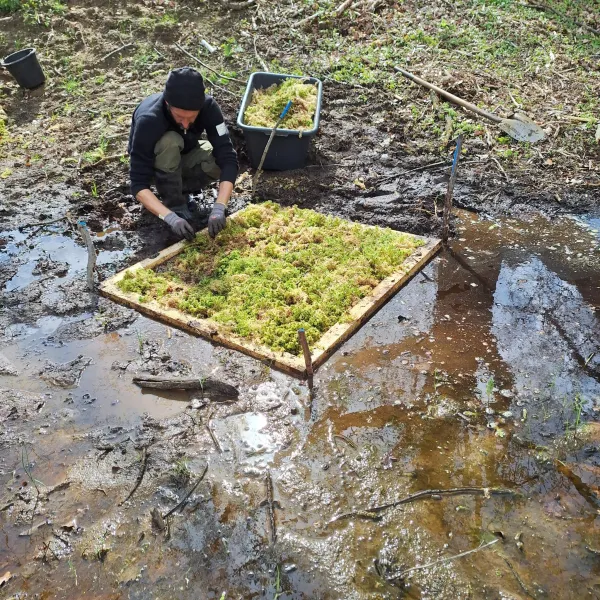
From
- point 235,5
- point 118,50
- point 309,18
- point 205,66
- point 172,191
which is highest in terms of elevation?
point 235,5

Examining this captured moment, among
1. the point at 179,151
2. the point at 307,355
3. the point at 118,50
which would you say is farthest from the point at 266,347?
the point at 118,50

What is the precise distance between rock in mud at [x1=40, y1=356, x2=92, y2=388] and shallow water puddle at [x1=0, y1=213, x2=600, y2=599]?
0.06 metres

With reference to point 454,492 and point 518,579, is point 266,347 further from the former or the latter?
point 518,579

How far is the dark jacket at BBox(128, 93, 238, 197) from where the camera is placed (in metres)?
4.20

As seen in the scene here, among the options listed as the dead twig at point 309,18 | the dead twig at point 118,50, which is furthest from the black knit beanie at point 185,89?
the dead twig at point 309,18

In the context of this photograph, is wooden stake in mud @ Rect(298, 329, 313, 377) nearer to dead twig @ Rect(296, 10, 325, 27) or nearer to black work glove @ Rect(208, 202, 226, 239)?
black work glove @ Rect(208, 202, 226, 239)

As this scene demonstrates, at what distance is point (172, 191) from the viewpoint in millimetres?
4738

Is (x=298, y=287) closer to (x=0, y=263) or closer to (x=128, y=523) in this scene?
(x=128, y=523)

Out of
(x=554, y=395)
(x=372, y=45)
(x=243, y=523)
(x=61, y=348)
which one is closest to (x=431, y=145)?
(x=372, y=45)

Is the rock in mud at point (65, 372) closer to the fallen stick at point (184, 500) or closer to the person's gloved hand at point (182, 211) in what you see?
the fallen stick at point (184, 500)

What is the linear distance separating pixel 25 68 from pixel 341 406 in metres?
7.00

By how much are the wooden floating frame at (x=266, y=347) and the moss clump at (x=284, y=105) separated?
1.94m

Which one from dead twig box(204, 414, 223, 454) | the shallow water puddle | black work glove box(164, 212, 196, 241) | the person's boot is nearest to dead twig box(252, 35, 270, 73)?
the person's boot

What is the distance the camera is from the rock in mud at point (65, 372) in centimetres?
331
